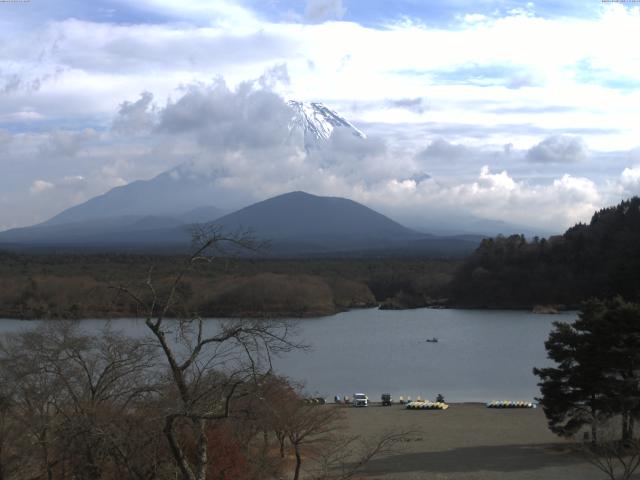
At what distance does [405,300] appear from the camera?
1986 inches

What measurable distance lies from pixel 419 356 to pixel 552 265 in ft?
77.2

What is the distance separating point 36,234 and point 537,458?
200669mm

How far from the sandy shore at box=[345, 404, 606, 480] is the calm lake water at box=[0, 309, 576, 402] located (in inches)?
90.9

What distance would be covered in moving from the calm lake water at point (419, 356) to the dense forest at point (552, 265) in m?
5.45

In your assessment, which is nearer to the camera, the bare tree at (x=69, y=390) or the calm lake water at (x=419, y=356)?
the bare tree at (x=69, y=390)

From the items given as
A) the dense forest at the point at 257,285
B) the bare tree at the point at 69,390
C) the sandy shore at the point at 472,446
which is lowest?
the sandy shore at the point at 472,446

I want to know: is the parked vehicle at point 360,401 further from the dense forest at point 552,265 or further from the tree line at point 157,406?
the dense forest at point 552,265

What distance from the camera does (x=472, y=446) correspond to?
14172 millimetres

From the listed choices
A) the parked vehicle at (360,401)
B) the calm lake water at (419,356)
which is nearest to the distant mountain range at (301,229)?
the calm lake water at (419,356)

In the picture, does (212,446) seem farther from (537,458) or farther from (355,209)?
(355,209)

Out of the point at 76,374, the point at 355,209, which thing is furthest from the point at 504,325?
the point at 355,209

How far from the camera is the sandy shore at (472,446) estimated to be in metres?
12.0

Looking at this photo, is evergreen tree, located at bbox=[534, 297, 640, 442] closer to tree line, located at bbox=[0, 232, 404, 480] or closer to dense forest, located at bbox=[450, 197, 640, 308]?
tree line, located at bbox=[0, 232, 404, 480]

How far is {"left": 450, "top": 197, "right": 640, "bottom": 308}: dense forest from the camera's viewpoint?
46.3 meters
